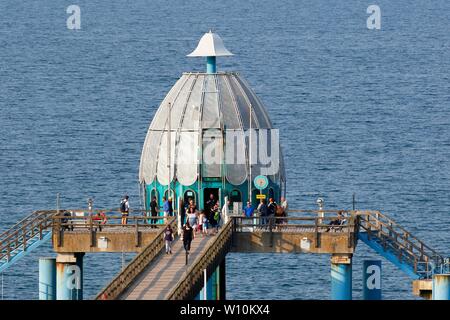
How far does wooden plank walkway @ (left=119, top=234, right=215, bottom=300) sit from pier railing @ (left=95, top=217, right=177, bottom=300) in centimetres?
19

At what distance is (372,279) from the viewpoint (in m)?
95.1

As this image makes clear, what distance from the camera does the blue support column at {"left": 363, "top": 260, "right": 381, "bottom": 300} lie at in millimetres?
94250

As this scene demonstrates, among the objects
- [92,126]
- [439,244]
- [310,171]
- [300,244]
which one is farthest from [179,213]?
[92,126]

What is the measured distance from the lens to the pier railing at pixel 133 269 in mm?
75062

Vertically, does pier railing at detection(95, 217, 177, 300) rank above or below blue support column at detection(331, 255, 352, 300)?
above

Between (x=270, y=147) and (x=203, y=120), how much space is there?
311 centimetres

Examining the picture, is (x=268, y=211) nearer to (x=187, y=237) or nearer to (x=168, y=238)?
(x=168, y=238)

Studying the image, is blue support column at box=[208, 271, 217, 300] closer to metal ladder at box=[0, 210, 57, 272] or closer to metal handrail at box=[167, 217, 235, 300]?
metal handrail at box=[167, 217, 235, 300]

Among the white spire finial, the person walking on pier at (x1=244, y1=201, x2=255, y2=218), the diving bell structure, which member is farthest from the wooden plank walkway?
the white spire finial

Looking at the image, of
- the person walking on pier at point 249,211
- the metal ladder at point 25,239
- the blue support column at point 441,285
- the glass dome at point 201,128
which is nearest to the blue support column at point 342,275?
the blue support column at point 441,285

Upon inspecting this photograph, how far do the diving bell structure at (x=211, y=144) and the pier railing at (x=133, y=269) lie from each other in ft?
10.7

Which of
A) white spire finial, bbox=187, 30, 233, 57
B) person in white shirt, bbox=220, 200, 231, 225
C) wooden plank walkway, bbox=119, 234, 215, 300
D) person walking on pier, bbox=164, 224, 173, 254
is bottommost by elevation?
wooden plank walkway, bbox=119, 234, 215, 300

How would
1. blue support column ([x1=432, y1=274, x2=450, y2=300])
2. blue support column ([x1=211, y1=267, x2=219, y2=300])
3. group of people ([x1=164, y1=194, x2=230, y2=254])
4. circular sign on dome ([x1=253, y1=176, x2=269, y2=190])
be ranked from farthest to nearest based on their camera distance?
1. blue support column ([x1=211, y1=267, x2=219, y2=300])
2. circular sign on dome ([x1=253, y1=176, x2=269, y2=190])
3. blue support column ([x1=432, y1=274, x2=450, y2=300])
4. group of people ([x1=164, y1=194, x2=230, y2=254])
